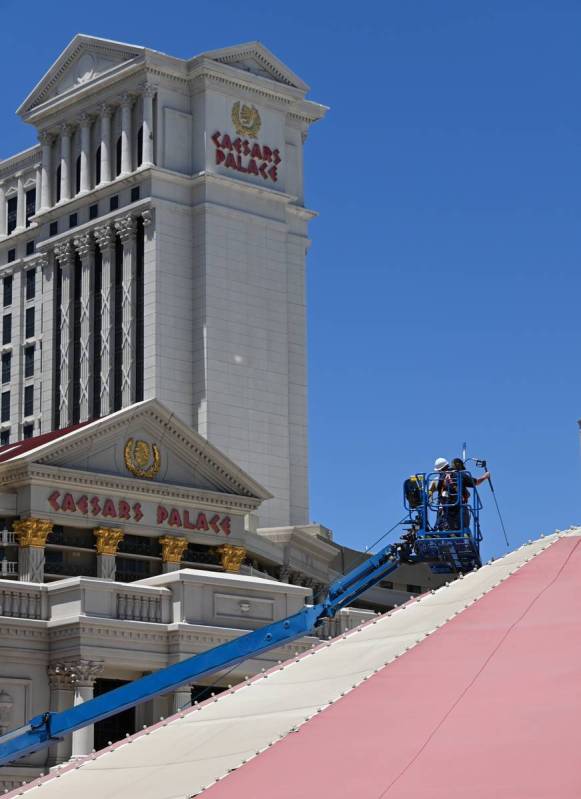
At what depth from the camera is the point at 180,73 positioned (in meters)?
127

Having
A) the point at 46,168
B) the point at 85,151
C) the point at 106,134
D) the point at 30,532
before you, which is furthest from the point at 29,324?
the point at 30,532

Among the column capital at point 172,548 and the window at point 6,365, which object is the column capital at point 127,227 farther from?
the column capital at point 172,548

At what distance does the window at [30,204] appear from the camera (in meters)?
153

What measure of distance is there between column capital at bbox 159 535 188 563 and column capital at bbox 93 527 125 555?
2.31m

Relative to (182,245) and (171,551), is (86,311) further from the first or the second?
(171,551)

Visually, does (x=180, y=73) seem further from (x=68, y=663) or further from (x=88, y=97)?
(x=68, y=663)

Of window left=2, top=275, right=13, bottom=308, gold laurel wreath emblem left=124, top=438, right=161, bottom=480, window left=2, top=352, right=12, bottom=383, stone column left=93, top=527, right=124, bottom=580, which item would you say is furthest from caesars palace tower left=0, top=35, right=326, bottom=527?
stone column left=93, top=527, right=124, bottom=580

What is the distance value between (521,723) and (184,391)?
322 feet

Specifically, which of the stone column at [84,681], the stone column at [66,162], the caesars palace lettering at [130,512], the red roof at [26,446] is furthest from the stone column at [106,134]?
the stone column at [84,681]

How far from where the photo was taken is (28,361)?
149500 millimetres

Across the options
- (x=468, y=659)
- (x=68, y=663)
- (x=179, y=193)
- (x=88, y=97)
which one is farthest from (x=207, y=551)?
(x=88, y=97)

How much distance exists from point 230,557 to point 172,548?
345cm

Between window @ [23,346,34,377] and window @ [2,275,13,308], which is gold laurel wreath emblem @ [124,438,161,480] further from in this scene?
window @ [2,275,13,308]

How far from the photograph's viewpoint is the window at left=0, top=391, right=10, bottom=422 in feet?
487
